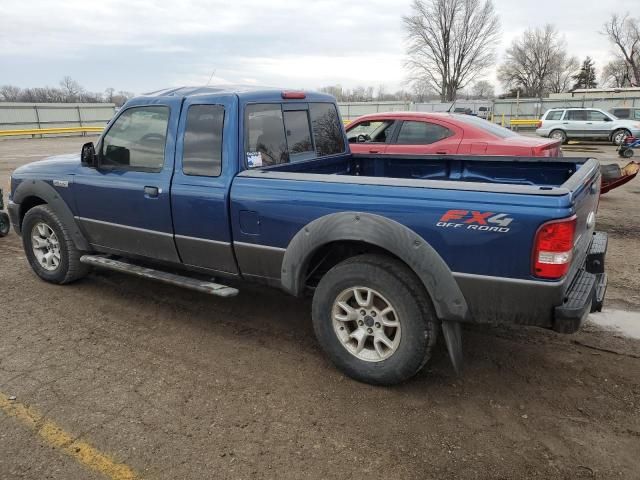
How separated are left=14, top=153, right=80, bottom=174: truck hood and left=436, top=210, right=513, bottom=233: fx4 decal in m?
3.58

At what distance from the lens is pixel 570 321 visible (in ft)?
9.22

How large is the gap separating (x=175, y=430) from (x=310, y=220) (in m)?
1.50

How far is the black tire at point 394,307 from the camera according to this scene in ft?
10.3

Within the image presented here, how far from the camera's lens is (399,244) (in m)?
3.07

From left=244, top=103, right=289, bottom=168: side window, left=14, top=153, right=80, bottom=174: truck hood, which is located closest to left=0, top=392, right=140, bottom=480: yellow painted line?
left=244, top=103, right=289, bottom=168: side window

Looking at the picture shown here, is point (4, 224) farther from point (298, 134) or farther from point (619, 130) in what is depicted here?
point (619, 130)

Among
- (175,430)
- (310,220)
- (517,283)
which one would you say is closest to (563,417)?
(517,283)

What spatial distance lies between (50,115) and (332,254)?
37919 mm

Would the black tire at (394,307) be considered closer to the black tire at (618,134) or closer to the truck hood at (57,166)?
the truck hood at (57,166)

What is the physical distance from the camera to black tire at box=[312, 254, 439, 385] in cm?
314

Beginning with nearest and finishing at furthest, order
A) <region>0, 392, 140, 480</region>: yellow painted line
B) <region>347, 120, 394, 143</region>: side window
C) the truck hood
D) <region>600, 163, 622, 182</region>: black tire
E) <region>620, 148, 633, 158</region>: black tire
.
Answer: <region>0, 392, 140, 480</region>: yellow painted line → the truck hood → <region>600, 163, 622, 182</region>: black tire → <region>347, 120, 394, 143</region>: side window → <region>620, 148, 633, 158</region>: black tire

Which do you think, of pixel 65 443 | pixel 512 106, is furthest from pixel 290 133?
pixel 512 106

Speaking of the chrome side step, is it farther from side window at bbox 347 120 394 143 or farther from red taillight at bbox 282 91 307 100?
side window at bbox 347 120 394 143

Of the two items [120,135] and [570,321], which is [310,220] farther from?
[120,135]
